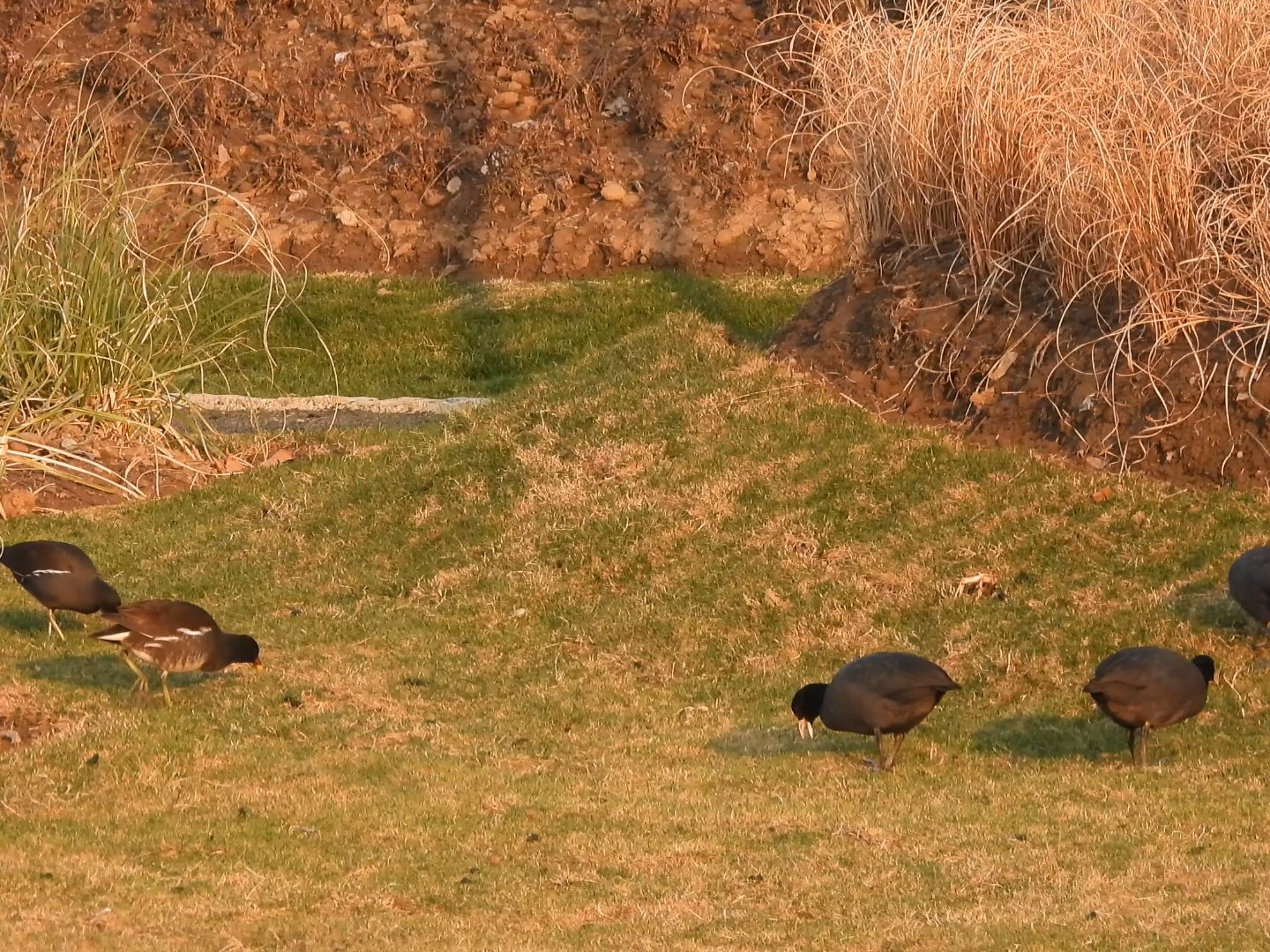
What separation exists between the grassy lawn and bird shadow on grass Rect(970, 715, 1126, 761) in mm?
24

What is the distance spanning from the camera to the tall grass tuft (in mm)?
13695

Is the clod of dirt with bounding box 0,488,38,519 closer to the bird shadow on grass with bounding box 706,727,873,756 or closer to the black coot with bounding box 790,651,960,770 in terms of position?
the bird shadow on grass with bounding box 706,727,873,756

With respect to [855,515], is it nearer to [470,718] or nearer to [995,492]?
[995,492]

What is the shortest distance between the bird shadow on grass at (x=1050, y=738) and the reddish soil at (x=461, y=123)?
38.3ft

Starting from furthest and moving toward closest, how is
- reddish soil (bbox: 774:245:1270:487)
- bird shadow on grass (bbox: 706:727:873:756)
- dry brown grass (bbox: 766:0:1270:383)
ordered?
dry brown grass (bbox: 766:0:1270:383), reddish soil (bbox: 774:245:1270:487), bird shadow on grass (bbox: 706:727:873:756)

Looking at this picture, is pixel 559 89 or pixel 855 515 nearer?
pixel 855 515

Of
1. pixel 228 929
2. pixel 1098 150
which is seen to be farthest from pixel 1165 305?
pixel 228 929

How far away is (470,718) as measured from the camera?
933 centimetres

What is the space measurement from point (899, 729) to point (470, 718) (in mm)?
2338

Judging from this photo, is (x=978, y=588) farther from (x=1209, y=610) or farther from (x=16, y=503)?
(x=16, y=503)

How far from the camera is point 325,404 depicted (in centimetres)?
1681

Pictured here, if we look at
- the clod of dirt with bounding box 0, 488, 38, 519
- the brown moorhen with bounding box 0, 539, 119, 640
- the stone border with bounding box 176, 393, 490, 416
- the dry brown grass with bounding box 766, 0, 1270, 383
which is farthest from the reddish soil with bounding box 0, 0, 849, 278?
the brown moorhen with bounding box 0, 539, 119, 640

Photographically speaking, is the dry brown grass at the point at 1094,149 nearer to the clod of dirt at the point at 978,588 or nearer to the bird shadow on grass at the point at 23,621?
the clod of dirt at the point at 978,588

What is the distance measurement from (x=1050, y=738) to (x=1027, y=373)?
12.3 ft
